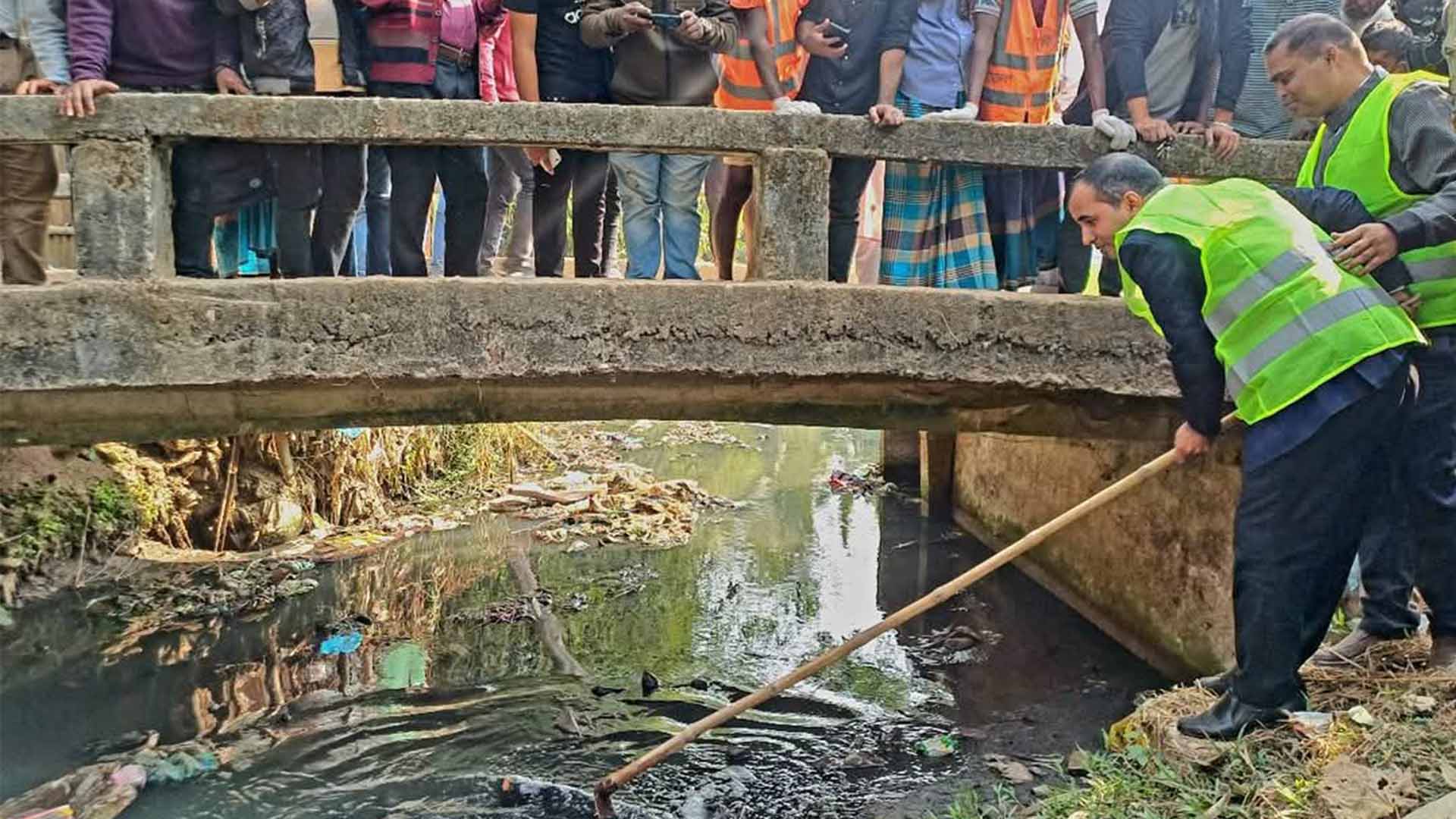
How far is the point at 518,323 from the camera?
3.97 meters

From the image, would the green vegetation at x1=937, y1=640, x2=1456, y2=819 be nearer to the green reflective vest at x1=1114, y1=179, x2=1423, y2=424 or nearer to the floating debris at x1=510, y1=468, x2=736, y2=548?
the green reflective vest at x1=1114, y1=179, x2=1423, y2=424

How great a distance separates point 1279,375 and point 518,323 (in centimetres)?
249

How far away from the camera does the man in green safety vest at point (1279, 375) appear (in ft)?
9.80

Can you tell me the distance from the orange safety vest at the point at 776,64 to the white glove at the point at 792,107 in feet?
0.67

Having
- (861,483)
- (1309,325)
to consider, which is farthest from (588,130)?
(861,483)

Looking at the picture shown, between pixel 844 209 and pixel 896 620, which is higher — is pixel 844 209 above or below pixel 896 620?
above

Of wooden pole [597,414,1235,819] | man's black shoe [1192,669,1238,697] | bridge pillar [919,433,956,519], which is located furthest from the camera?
bridge pillar [919,433,956,519]

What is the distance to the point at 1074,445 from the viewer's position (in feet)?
22.6

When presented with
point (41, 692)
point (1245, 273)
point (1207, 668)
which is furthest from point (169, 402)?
point (1207, 668)

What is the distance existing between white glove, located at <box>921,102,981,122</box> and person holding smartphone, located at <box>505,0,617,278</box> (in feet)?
4.54

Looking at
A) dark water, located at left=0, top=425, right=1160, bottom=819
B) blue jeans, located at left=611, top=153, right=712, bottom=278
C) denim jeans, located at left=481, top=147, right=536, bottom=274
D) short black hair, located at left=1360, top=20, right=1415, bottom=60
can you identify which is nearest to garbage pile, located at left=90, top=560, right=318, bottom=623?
dark water, located at left=0, top=425, right=1160, bottom=819

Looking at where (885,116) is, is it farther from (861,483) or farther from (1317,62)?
(861,483)

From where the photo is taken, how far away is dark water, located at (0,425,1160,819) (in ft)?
15.9

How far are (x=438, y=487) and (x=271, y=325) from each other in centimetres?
594
